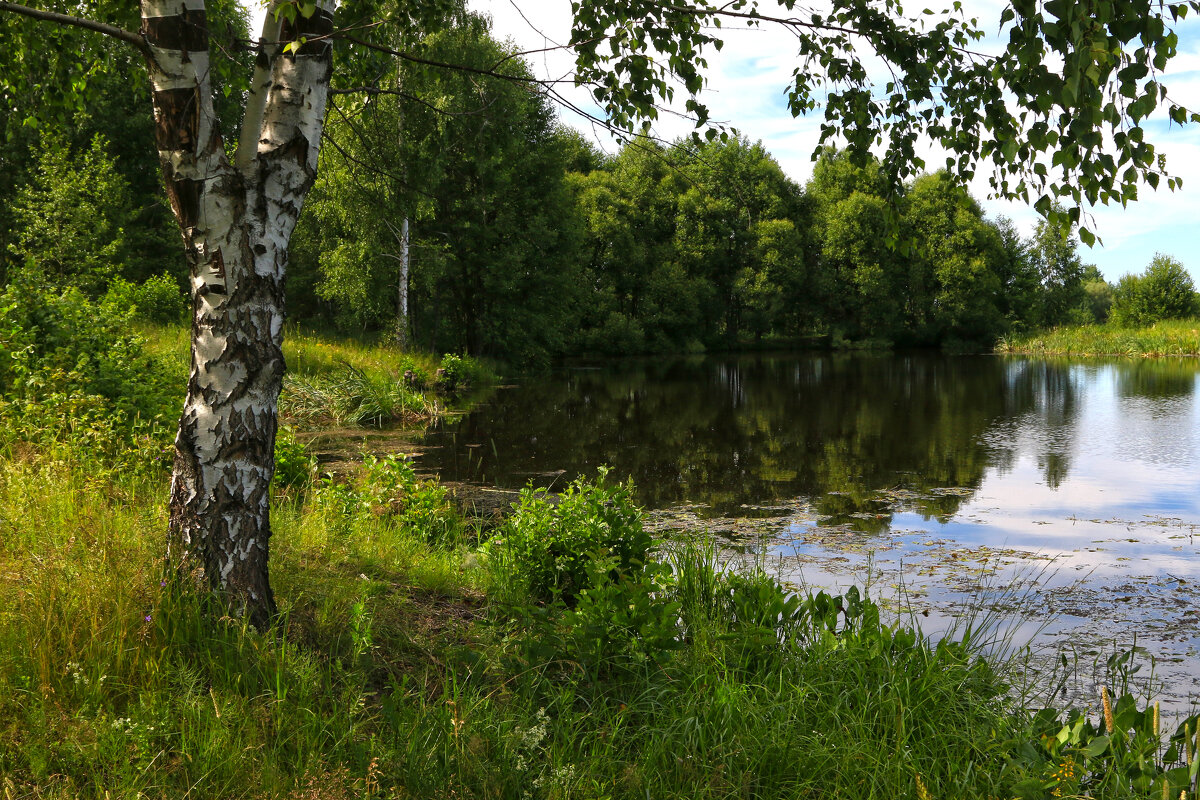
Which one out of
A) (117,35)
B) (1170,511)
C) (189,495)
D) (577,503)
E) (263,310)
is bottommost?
(1170,511)

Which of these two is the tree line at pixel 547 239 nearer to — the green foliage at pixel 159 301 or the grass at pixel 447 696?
the green foliage at pixel 159 301

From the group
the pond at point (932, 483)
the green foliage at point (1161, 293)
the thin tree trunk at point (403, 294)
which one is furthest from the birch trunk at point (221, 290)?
the green foliage at point (1161, 293)

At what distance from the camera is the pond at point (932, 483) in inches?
247

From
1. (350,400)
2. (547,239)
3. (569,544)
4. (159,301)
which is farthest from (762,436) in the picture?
(547,239)

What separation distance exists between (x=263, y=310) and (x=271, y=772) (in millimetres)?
1865

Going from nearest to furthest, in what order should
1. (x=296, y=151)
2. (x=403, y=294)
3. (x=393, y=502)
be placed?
(x=296, y=151) < (x=393, y=502) < (x=403, y=294)

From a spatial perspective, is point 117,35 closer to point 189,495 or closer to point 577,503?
point 189,495

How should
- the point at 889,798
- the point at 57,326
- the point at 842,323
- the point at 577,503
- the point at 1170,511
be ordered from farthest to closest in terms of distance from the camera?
1. the point at 842,323
2. the point at 1170,511
3. the point at 57,326
4. the point at 577,503
5. the point at 889,798

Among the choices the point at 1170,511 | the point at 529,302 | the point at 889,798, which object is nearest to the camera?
the point at 889,798

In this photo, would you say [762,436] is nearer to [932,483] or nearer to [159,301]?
[932,483]

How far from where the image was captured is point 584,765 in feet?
10.1

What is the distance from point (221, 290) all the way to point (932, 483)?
9915 millimetres

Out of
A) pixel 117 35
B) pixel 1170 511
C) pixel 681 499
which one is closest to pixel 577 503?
pixel 117 35

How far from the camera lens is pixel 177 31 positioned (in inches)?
135
